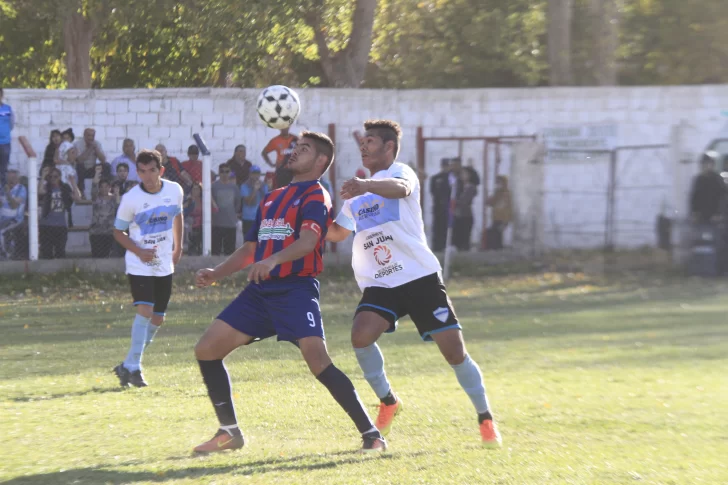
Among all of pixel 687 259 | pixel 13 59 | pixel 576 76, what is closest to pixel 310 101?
pixel 687 259

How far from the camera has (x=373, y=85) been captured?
34.4 meters

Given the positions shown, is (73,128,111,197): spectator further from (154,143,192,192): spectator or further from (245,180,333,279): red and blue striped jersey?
(245,180,333,279): red and blue striped jersey

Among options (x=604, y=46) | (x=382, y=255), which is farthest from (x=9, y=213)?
(x=604, y=46)

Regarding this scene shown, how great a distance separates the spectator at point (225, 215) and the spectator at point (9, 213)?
9.64ft

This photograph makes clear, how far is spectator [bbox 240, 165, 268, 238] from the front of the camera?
17.8m

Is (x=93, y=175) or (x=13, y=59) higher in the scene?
(x=13, y=59)

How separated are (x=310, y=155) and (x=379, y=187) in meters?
0.52

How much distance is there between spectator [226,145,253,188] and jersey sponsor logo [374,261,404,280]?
11.7m

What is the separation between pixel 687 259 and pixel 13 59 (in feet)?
53.5

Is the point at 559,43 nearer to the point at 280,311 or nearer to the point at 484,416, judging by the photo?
the point at 484,416

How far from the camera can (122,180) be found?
17.3m

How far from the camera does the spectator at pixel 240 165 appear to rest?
60.1ft

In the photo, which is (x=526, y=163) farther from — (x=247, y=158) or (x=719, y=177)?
(x=247, y=158)

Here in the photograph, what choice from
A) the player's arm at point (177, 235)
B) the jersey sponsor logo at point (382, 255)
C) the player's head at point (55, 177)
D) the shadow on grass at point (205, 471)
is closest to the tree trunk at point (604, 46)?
the player's head at point (55, 177)
